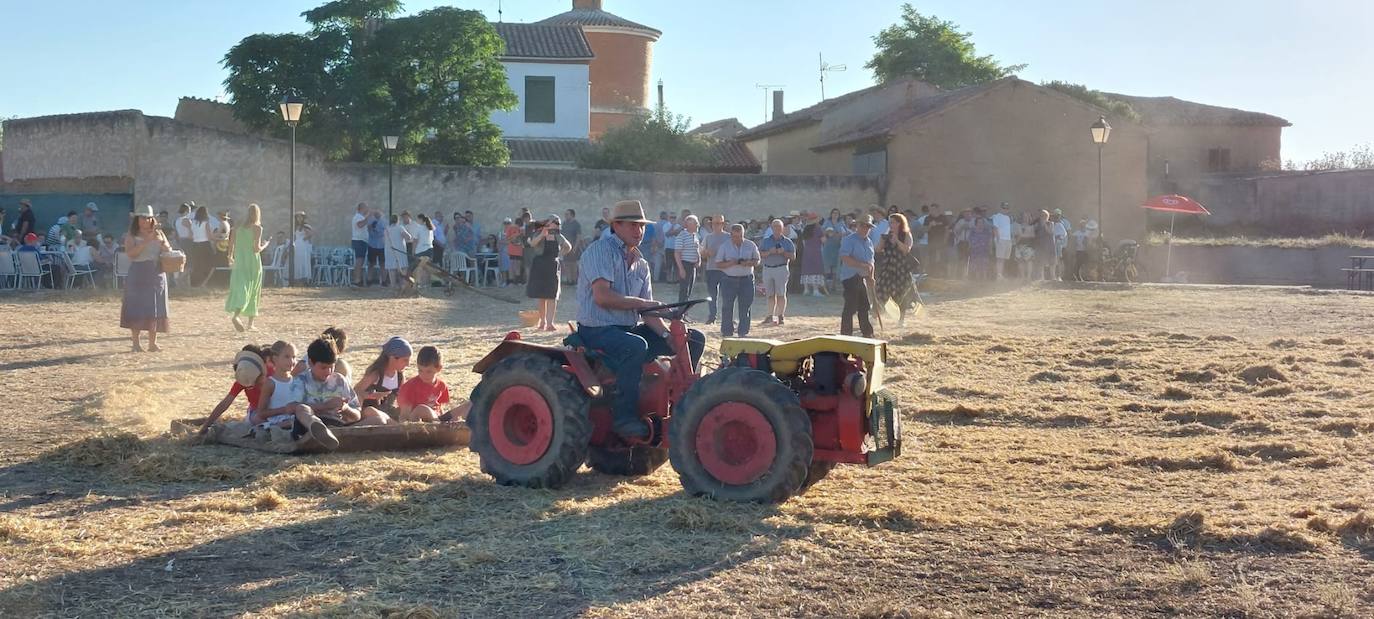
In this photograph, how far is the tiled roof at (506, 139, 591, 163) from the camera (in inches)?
1896

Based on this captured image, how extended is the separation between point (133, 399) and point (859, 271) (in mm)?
8985

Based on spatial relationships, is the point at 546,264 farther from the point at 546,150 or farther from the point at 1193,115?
the point at 1193,115

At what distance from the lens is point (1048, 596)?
6.14 metres

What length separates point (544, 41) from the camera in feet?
172

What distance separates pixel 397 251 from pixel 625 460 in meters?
20.6

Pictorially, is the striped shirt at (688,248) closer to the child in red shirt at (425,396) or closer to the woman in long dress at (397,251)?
the woman in long dress at (397,251)

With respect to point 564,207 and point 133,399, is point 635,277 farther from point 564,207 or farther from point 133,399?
point 564,207

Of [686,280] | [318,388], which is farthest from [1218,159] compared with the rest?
→ [318,388]

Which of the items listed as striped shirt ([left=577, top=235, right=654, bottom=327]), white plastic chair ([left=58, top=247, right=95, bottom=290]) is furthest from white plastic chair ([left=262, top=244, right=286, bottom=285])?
striped shirt ([left=577, top=235, right=654, bottom=327])

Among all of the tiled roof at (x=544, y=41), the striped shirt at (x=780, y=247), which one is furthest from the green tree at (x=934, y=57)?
the striped shirt at (x=780, y=247)

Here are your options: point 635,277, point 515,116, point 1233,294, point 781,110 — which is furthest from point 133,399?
point 781,110

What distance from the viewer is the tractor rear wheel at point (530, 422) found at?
8359 mm

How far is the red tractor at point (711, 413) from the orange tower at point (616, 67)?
48.7 metres

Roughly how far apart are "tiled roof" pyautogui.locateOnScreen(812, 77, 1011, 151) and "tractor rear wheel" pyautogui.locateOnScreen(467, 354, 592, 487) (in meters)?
30.4
